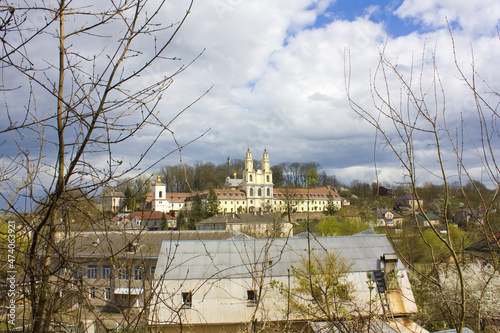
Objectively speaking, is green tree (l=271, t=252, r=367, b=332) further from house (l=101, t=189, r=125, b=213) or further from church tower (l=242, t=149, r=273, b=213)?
church tower (l=242, t=149, r=273, b=213)

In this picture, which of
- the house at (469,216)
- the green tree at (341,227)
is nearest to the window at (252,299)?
the house at (469,216)

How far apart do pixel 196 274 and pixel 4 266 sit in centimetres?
855

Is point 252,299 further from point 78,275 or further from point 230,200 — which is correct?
point 230,200

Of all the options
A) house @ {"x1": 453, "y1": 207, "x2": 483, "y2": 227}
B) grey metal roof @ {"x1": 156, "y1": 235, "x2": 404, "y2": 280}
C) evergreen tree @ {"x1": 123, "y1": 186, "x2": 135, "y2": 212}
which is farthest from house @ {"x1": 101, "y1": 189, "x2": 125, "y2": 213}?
grey metal roof @ {"x1": 156, "y1": 235, "x2": 404, "y2": 280}

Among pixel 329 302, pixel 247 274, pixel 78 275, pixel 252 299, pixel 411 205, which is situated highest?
pixel 411 205

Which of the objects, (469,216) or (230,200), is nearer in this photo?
(469,216)

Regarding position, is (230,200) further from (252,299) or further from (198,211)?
(252,299)

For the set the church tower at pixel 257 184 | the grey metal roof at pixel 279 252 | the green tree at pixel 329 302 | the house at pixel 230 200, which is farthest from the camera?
the church tower at pixel 257 184

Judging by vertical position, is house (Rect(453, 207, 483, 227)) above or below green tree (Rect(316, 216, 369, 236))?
Answer: above

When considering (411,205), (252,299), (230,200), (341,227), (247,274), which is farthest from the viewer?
(230,200)

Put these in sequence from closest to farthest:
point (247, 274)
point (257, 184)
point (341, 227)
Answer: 1. point (247, 274)
2. point (341, 227)
3. point (257, 184)

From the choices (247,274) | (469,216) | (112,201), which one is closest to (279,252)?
(247,274)

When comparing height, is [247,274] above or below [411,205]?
below

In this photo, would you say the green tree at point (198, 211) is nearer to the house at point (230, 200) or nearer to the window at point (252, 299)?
the house at point (230, 200)
